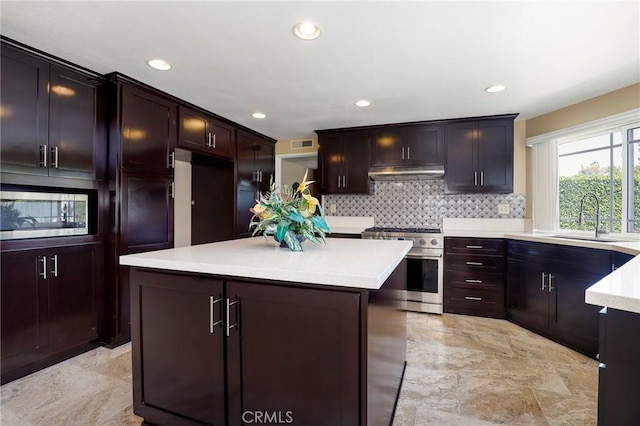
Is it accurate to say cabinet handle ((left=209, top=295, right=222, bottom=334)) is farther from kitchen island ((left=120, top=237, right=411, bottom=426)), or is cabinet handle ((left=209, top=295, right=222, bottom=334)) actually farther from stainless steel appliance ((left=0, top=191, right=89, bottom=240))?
stainless steel appliance ((left=0, top=191, right=89, bottom=240))

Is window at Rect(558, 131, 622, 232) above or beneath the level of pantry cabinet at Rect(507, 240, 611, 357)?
above

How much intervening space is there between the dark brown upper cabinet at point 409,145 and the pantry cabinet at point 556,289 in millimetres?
1398

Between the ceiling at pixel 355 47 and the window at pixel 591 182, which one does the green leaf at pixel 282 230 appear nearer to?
the ceiling at pixel 355 47

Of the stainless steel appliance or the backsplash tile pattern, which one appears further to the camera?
the backsplash tile pattern

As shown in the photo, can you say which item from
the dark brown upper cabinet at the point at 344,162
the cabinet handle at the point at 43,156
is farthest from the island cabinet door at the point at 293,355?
the dark brown upper cabinet at the point at 344,162

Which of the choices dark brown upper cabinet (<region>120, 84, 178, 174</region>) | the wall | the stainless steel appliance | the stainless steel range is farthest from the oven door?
the stainless steel appliance

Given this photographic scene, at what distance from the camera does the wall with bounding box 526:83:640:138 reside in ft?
9.12

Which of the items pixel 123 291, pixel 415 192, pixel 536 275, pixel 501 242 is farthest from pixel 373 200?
pixel 123 291

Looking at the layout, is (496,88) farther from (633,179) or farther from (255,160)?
(255,160)

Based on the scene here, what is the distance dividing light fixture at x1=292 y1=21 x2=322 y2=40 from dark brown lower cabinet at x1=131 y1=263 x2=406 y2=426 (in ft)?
5.22

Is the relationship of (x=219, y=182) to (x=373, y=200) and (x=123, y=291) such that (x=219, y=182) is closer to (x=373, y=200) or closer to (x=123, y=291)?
(x=123, y=291)

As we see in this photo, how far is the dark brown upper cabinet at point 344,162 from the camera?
13.9 ft

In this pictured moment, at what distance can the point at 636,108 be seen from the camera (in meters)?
2.71

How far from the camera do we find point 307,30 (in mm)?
1947
